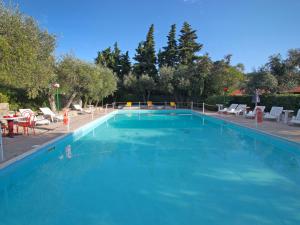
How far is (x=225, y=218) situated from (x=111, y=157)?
15.1 ft

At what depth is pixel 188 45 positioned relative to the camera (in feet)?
112

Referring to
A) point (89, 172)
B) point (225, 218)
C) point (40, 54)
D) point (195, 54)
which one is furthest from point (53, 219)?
point (195, 54)

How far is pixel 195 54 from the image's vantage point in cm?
3478

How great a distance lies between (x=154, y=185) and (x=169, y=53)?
102 ft

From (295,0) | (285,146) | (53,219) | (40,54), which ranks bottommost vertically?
(53,219)

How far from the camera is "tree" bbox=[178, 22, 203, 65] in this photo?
1328 inches

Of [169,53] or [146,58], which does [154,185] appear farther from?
[169,53]

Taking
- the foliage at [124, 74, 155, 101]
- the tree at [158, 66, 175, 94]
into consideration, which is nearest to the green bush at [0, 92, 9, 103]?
the foliage at [124, 74, 155, 101]

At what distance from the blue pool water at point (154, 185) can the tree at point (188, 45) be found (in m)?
26.5

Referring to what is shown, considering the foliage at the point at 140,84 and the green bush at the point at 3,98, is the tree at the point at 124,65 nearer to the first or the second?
the foliage at the point at 140,84

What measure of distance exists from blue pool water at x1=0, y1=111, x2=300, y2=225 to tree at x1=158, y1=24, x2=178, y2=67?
27295mm

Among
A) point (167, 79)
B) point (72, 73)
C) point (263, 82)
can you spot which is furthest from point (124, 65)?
point (263, 82)

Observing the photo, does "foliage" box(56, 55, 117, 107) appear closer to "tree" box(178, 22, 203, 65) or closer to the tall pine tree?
the tall pine tree

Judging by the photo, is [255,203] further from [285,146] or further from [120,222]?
[285,146]
